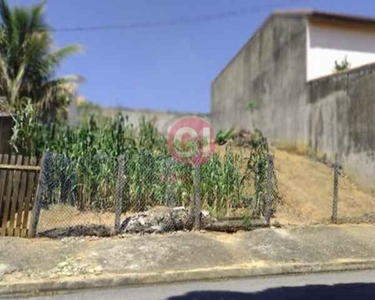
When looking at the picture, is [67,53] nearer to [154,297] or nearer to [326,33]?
[326,33]

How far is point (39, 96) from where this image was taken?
1537cm

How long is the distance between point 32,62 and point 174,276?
10950 millimetres

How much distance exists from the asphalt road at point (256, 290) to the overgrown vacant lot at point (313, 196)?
3151 mm

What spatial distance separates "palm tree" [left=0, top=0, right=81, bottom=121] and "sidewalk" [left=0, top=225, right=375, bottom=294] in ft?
26.5

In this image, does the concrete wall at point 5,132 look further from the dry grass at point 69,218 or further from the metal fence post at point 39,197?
the metal fence post at point 39,197

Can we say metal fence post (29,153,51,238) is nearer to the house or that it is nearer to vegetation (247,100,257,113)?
the house

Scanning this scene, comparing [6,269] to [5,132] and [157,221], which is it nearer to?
[157,221]

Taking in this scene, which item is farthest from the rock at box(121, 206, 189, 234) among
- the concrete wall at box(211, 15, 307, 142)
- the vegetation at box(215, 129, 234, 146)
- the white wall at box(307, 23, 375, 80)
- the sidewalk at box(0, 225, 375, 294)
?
the white wall at box(307, 23, 375, 80)

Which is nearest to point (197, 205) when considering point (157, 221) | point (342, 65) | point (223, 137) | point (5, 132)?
point (157, 221)

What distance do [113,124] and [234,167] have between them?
363 cm

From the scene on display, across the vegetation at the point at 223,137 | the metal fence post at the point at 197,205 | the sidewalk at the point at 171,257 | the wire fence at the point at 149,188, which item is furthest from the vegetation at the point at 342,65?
the metal fence post at the point at 197,205

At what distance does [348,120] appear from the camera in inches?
492

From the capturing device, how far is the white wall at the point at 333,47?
1507 cm

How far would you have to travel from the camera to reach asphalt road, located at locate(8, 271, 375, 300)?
5457 millimetres
